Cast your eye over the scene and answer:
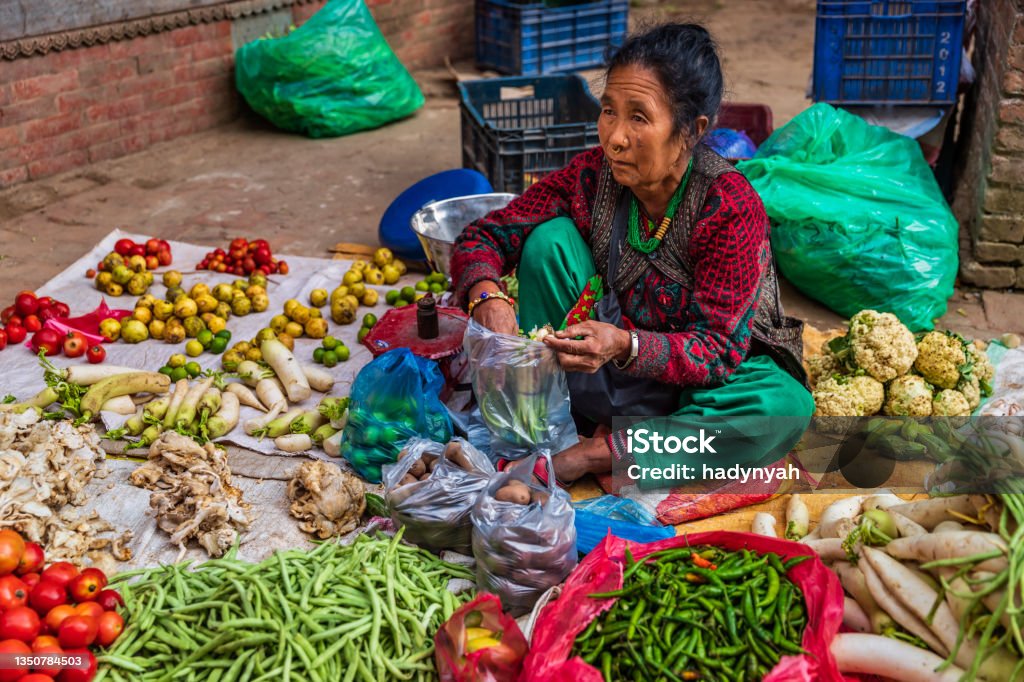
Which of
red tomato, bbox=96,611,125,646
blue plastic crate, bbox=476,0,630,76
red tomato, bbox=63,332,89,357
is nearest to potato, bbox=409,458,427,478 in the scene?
red tomato, bbox=96,611,125,646

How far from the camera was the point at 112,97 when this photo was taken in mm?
6055

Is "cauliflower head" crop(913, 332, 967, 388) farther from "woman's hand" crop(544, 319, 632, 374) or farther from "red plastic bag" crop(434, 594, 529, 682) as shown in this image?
"red plastic bag" crop(434, 594, 529, 682)

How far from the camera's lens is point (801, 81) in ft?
26.2

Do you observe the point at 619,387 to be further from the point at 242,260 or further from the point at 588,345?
the point at 242,260

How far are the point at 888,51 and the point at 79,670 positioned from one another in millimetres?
4424

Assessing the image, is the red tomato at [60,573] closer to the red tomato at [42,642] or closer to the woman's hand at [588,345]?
the red tomato at [42,642]

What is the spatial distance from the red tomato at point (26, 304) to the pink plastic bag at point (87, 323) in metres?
0.11

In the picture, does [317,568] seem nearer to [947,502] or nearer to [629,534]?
[629,534]

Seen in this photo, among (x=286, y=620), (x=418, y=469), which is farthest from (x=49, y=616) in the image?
(x=418, y=469)

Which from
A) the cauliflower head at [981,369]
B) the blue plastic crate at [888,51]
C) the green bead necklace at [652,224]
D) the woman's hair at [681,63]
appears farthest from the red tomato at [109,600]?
the blue plastic crate at [888,51]

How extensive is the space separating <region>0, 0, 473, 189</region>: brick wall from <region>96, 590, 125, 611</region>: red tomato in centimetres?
390

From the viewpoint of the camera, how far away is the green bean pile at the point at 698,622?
213cm

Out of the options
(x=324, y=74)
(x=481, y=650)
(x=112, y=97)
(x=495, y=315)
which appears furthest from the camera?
(x=324, y=74)

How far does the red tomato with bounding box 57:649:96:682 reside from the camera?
2.27 m
